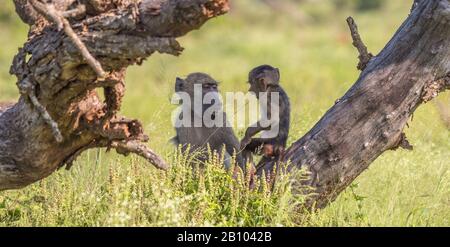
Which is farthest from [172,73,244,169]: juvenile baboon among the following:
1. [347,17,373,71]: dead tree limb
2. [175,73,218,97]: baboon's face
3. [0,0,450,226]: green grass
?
[347,17,373,71]: dead tree limb

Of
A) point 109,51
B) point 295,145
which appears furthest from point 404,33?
point 109,51

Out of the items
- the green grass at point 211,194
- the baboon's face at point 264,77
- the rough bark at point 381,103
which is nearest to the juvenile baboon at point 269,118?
the baboon's face at point 264,77

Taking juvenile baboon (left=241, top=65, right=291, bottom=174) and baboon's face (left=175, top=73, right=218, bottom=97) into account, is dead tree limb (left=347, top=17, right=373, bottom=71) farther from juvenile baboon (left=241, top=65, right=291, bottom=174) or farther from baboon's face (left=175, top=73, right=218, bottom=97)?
baboon's face (left=175, top=73, right=218, bottom=97)

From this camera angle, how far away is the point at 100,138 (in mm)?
5539

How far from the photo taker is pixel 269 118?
22.6 feet

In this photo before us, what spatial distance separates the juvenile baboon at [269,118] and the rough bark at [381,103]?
923 millimetres

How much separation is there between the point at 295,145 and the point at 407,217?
88cm

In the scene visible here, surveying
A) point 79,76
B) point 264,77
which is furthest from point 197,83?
point 79,76

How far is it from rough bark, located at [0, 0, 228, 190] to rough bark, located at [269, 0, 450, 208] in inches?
45.5

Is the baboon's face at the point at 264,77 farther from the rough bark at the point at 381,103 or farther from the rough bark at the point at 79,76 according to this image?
the rough bark at the point at 79,76

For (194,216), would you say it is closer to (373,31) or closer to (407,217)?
(407,217)

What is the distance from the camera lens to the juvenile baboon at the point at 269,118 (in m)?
6.71

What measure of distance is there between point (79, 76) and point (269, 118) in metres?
2.23

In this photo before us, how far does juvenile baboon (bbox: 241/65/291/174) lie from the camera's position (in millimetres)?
6707
